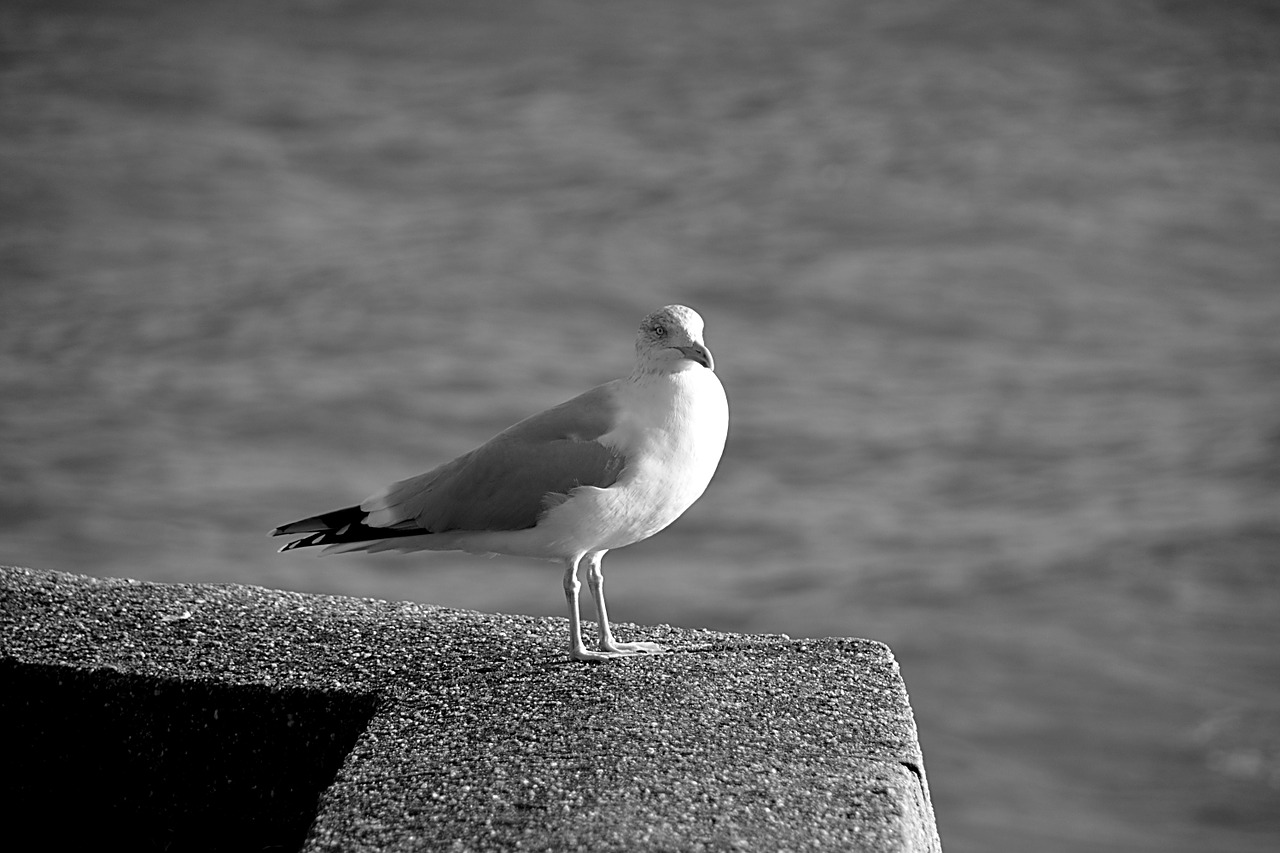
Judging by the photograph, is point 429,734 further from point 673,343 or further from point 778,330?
point 778,330

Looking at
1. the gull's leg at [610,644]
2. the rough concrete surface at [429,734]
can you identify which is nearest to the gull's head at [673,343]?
the gull's leg at [610,644]

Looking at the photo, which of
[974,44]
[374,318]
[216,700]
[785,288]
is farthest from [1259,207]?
[216,700]

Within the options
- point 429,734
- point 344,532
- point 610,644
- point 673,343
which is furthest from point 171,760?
point 673,343

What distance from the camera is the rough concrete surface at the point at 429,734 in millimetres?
3094

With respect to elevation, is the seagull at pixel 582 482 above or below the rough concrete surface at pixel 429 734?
above

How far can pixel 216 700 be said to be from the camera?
3.62 m

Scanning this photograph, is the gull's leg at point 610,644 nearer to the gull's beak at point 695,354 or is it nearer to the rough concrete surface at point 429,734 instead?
the rough concrete surface at point 429,734

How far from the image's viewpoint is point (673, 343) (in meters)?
4.24

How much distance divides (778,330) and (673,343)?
12543mm

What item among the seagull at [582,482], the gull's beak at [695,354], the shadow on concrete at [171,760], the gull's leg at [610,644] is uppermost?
the gull's beak at [695,354]

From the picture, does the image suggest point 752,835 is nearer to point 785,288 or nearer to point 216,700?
point 216,700

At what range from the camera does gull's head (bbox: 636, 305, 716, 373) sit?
4234 millimetres

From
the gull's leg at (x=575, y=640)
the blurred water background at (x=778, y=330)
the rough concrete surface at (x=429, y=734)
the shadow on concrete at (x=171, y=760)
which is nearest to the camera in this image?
the rough concrete surface at (x=429, y=734)

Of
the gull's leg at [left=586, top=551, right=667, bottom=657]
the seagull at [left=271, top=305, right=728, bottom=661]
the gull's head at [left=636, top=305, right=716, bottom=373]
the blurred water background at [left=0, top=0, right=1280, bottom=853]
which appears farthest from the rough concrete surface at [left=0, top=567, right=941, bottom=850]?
the blurred water background at [left=0, top=0, right=1280, bottom=853]
